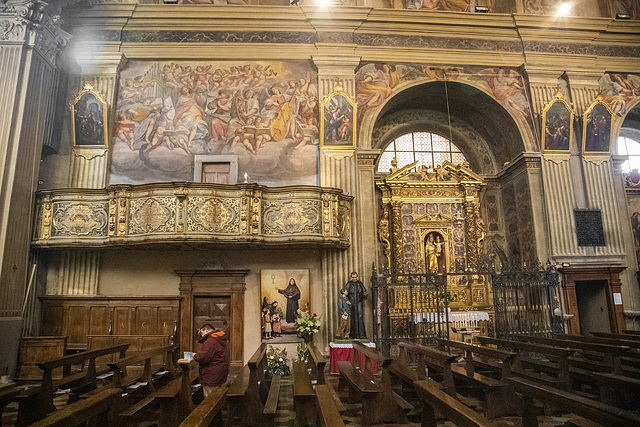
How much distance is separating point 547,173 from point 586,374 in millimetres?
8453

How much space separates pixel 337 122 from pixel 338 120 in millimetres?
62

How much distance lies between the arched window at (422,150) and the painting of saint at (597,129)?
3.75 m

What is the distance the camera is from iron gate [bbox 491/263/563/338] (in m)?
11.2

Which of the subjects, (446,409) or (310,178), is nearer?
(446,409)

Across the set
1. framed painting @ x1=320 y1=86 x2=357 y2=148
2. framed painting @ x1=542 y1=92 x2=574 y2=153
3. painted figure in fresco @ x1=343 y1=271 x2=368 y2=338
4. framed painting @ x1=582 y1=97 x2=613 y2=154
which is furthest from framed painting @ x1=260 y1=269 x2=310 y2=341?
framed painting @ x1=582 y1=97 x2=613 y2=154

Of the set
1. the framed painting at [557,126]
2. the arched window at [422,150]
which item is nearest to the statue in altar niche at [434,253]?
the arched window at [422,150]

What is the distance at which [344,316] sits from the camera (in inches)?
413

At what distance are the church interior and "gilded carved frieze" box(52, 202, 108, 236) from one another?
0.06 metres

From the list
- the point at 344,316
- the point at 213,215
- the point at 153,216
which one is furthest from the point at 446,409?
the point at 153,216

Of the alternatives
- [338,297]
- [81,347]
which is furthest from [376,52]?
[81,347]

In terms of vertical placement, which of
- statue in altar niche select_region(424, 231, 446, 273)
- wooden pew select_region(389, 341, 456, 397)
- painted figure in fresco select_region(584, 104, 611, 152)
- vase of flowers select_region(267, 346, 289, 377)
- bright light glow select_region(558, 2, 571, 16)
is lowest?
vase of flowers select_region(267, 346, 289, 377)

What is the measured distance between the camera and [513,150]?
14031mm

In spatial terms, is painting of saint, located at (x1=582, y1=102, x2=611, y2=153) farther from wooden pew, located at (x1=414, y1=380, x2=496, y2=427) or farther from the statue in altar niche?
wooden pew, located at (x1=414, y1=380, x2=496, y2=427)

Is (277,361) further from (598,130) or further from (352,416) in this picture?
(598,130)
